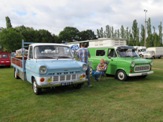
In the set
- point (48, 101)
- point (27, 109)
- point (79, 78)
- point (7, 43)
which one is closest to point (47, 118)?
point (27, 109)

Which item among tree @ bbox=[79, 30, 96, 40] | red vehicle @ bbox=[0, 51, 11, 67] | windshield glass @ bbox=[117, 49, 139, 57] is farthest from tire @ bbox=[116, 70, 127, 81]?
tree @ bbox=[79, 30, 96, 40]

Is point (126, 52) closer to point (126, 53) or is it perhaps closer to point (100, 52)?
point (126, 53)

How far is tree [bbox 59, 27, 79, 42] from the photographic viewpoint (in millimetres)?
66062

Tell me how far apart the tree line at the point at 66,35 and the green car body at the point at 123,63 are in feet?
90.9

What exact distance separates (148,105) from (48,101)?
3.17 meters

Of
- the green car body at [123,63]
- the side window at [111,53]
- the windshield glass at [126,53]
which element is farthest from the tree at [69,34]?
the windshield glass at [126,53]

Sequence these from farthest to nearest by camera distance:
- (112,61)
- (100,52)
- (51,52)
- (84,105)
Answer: (100,52) → (112,61) → (51,52) → (84,105)

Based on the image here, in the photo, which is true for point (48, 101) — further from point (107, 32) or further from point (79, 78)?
point (107, 32)

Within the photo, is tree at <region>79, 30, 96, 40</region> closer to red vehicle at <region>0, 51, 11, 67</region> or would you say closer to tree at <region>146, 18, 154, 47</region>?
tree at <region>146, 18, 154, 47</region>

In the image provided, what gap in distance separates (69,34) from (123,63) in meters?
58.1

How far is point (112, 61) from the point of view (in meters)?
11.0

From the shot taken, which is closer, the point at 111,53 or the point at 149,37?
the point at 111,53

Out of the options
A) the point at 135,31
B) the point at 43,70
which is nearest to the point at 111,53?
the point at 43,70

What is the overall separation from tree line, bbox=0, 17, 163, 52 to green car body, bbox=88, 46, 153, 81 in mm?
27701
